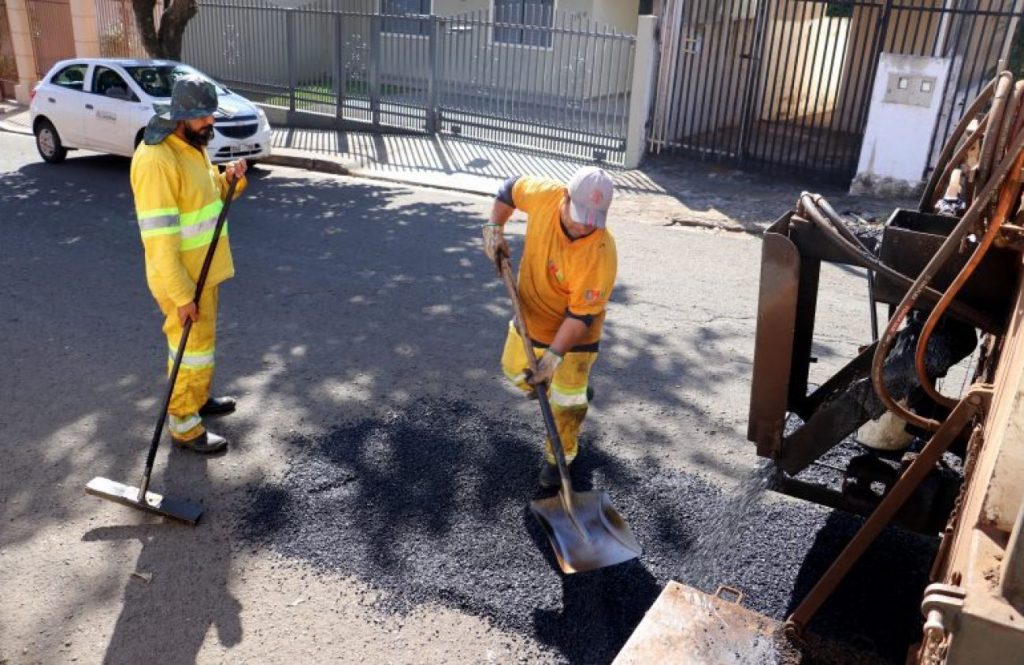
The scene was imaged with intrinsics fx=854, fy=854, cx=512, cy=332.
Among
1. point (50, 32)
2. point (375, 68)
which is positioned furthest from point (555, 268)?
point (50, 32)

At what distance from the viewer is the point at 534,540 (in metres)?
3.77

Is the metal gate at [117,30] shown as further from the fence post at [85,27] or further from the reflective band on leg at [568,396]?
the reflective band on leg at [568,396]

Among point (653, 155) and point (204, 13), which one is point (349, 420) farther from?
point (204, 13)

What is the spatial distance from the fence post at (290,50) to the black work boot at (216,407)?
11.0m

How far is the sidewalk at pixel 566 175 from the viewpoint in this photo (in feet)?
32.3

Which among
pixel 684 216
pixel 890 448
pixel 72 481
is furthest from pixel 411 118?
pixel 890 448

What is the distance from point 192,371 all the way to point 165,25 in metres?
9.32

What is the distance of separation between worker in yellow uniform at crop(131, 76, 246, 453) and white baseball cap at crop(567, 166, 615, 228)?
5.82 feet

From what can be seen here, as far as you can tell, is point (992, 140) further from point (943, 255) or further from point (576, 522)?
point (576, 522)

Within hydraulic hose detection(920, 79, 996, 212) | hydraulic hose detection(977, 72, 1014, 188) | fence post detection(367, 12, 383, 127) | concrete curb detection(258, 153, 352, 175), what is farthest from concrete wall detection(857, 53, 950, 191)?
hydraulic hose detection(977, 72, 1014, 188)

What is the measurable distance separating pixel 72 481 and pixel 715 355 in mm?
3893

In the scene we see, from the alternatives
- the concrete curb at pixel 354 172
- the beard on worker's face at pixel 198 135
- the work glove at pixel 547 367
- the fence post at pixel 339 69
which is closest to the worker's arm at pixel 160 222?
the beard on worker's face at pixel 198 135

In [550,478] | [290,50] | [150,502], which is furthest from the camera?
[290,50]

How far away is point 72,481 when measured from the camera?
162 inches
